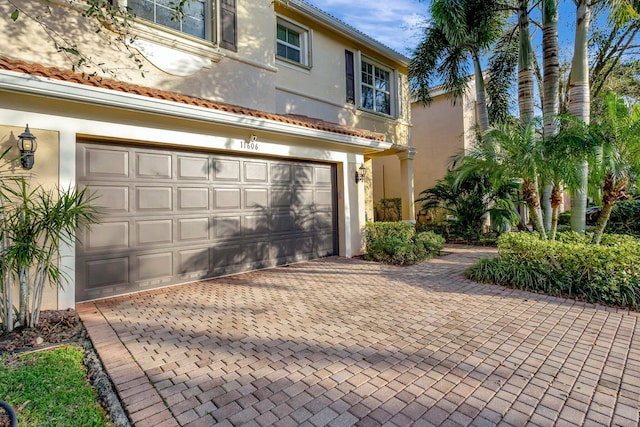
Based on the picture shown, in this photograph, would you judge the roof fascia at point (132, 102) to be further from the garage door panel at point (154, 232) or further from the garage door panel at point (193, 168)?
the garage door panel at point (154, 232)

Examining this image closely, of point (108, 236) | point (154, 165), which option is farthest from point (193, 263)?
point (154, 165)

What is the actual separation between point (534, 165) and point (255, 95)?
287 inches

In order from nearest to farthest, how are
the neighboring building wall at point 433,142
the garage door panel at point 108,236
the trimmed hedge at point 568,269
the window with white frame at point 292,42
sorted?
1. the trimmed hedge at point 568,269
2. the garage door panel at point 108,236
3. the window with white frame at point 292,42
4. the neighboring building wall at point 433,142

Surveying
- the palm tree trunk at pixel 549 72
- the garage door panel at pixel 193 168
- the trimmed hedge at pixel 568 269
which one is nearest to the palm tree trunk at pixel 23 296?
the garage door panel at pixel 193 168

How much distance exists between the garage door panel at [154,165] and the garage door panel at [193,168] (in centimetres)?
23

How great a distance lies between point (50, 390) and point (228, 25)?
8.51m

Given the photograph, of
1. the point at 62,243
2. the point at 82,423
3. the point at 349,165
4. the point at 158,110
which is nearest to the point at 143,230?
the point at 62,243

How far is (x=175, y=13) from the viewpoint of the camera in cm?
670

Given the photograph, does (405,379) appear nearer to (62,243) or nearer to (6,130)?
(62,243)

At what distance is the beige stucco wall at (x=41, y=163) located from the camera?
15.9ft

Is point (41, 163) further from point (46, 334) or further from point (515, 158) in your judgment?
point (515, 158)

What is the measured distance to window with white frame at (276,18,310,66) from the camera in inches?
425

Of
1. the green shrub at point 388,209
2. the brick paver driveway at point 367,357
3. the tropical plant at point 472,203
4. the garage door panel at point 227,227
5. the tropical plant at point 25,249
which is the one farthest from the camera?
the green shrub at point 388,209

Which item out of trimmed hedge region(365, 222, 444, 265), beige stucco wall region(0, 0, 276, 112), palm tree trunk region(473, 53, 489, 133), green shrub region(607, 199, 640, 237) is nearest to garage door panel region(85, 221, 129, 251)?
beige stucco wall region(0, 0, 276, 112)
